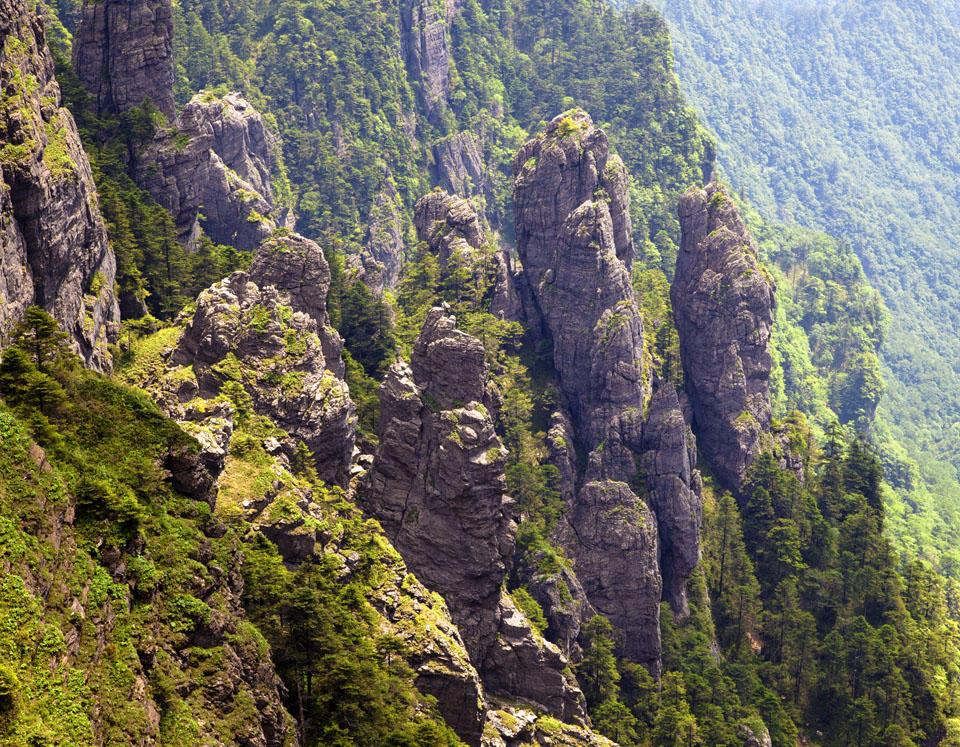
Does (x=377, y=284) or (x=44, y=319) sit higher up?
(x=377, y=284)

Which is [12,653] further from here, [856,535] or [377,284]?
[377,284]

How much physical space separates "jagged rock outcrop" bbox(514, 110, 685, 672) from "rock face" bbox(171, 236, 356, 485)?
35397 millimetres

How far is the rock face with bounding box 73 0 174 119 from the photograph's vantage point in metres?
120

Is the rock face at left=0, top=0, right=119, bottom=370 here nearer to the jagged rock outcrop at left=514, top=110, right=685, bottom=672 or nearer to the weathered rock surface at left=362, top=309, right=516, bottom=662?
the weathered rock surface at left=362, top=309, right=516, bottom=662

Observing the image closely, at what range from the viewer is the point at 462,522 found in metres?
88.4

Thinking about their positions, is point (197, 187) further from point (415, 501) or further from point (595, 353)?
point (415, 501)

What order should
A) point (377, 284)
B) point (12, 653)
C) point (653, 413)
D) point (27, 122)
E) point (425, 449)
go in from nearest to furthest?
point (12, 653) → point (27, 122) → point (425, 449) → point (653, 413) → point (377, 284)

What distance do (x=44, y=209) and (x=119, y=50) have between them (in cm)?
5201

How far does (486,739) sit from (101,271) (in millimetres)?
44569

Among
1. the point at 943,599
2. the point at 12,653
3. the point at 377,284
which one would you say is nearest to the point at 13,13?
the point at 12,653

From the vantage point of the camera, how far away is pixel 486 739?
7769 cm

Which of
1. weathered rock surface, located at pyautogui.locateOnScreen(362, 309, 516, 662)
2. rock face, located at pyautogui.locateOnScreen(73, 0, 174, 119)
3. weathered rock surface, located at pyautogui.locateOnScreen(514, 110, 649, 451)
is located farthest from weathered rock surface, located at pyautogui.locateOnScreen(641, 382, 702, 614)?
rock face, located at pyautogui.locateOnScreen(73, 0, 174, 119)

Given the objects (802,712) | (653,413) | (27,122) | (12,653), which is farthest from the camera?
(653,413)

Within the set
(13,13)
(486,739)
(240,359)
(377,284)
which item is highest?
(377,284)
